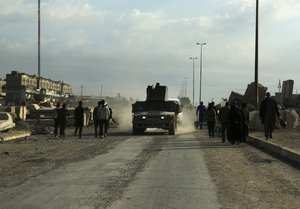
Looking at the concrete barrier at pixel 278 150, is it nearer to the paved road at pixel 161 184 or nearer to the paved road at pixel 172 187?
the paved road at pixel 161 184

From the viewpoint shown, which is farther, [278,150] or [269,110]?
[269,110]

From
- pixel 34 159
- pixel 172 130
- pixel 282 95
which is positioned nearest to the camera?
pixel 34 159

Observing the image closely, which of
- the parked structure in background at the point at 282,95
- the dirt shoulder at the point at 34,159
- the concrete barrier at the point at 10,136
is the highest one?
the parked structure in background at the point at 282,95

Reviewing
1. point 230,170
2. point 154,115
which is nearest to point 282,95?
point 154,115

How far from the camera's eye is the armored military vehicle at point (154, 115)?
2819 centimetres

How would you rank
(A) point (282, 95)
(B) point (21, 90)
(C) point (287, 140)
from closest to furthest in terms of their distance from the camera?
(C) point (287, 140), (A) point (282, 95), (B) point (21, 90)

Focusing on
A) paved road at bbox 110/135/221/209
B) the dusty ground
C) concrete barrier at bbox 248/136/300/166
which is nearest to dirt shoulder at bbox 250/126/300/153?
concrete barrier at bbox 248/136/300/166

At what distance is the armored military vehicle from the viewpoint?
2819 cm

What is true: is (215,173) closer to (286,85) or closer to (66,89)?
(286,85)

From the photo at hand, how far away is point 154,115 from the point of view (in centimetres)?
2827

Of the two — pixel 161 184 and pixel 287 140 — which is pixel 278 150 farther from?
pixel 161 184

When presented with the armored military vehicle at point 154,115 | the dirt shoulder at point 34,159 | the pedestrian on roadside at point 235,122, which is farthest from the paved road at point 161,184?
the armored military vehicle at point 154,115

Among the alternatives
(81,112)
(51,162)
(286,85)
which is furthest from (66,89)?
(51,162)

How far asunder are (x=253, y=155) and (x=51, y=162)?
256 inches
